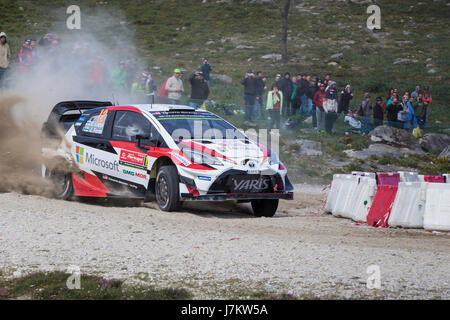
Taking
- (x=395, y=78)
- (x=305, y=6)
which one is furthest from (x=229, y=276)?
(x=305, y=6)

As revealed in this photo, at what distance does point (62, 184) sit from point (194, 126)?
2.88 m

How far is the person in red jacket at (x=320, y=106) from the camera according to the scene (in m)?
21.0

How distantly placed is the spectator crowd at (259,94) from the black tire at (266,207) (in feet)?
31.9

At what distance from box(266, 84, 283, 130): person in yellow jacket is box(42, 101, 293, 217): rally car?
992cm

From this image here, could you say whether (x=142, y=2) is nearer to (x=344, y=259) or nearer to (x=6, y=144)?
(x=6, y=144)

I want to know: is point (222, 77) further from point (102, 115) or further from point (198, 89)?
point (102, 115)

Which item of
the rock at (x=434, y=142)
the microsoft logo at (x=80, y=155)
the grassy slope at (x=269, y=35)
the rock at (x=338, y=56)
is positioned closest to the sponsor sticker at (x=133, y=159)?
the microsoft logo at (x=80, y=155)

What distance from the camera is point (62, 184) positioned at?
11.8 metres

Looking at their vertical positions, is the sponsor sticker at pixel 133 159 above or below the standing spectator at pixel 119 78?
below

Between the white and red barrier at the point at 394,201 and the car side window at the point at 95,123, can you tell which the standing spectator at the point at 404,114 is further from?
the car side window at the point at 95,123

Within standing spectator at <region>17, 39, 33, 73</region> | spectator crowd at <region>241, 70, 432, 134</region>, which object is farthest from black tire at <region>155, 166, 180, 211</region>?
standing spectator at <region>17, 39, 33, 73</region>

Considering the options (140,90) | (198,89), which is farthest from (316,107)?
(140,90)

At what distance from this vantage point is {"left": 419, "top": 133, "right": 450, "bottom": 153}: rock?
2159 centimetres
